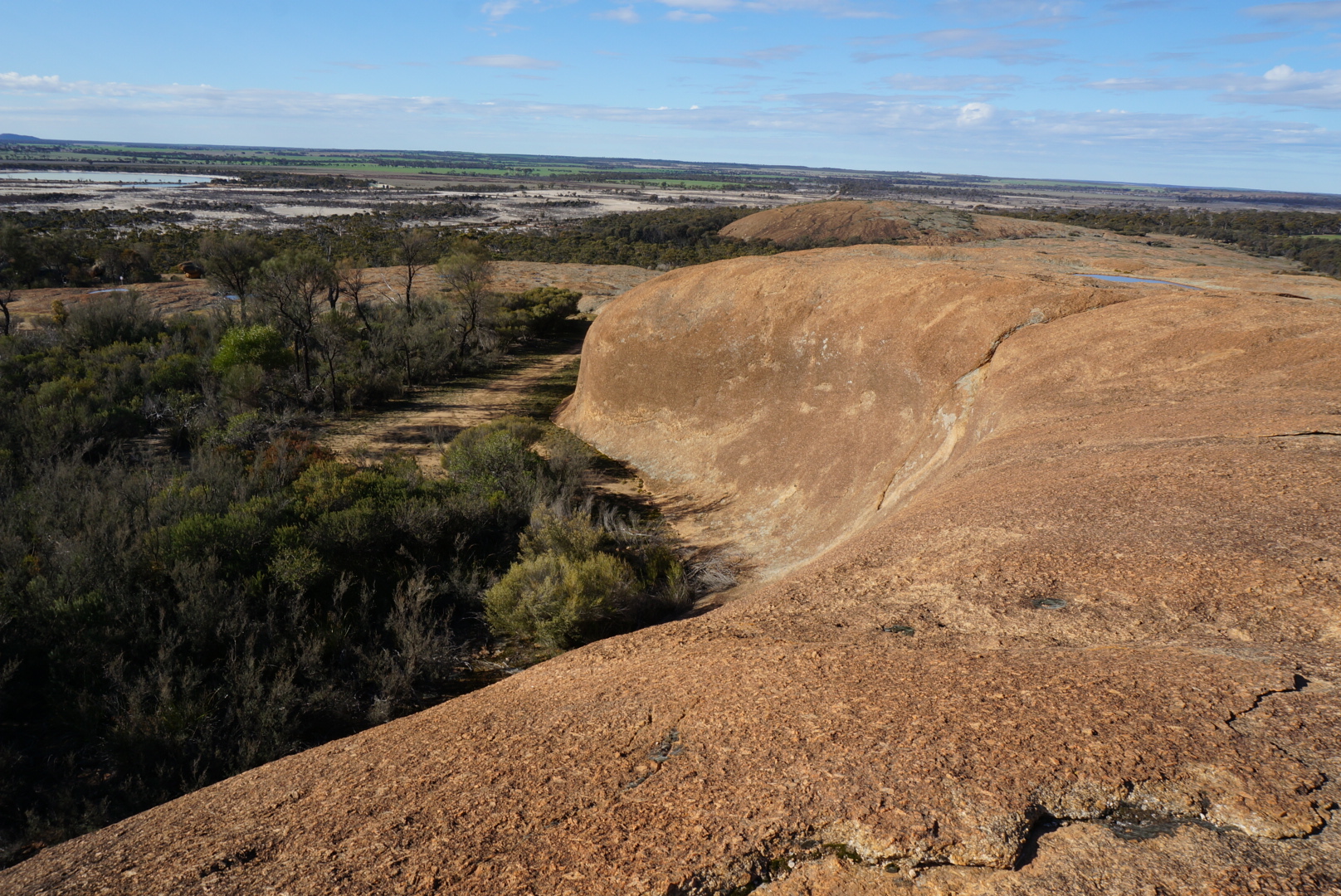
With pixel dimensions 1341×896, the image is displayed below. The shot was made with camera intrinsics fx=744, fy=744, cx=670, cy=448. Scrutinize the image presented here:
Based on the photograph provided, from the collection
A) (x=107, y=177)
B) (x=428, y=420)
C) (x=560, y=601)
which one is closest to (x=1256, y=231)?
(x=428, y=420)

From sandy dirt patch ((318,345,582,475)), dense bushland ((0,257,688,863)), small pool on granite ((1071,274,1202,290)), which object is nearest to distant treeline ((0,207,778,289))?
sandy dirt patch ((318,345,582,475))

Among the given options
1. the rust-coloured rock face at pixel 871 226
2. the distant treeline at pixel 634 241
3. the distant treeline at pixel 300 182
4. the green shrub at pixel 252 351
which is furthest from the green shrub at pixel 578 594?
the distant treeline at pixel 300 182

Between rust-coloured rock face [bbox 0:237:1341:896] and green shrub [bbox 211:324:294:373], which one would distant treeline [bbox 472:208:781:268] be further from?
rust-coloured rock face [bbox 0:237:1341:896]

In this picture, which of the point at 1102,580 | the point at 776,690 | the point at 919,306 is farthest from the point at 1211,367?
the point at 776,690

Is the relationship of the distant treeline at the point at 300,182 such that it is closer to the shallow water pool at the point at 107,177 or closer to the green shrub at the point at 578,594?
the shallow water pool at the point at 107,177

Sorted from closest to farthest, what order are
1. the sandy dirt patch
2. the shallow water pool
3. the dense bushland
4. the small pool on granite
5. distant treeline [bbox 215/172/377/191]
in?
the dense bushland, the small pool on granite, the sandy dirt patch, the shallow water pool, distant treeline [bbox 215/172/377/191]

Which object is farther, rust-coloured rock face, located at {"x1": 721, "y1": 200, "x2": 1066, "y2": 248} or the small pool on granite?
rust-coloured rock face, located at {"x1": 721, "y1": 200, "x2": 1066, "y2": 248}

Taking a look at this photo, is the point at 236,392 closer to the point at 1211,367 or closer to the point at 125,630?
the point at 125,630
